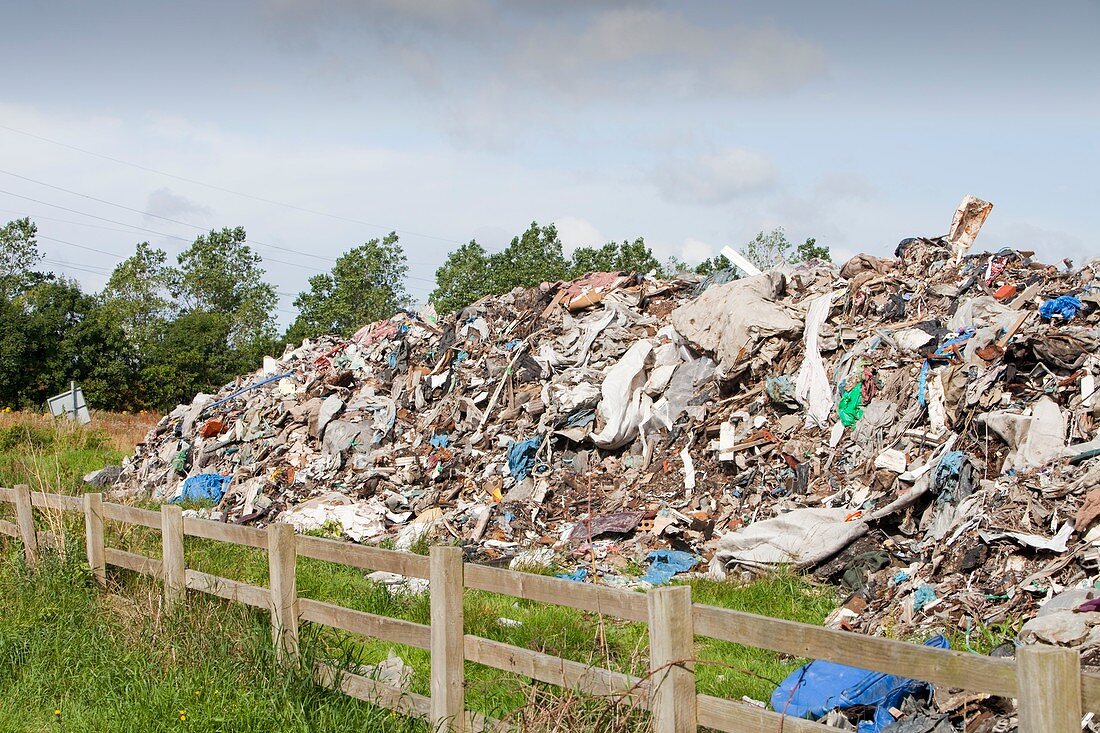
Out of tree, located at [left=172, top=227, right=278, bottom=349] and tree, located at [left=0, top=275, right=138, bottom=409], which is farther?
tree, located at [left=172, top=227, right=278, bottom=349]

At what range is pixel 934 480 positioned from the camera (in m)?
8.52

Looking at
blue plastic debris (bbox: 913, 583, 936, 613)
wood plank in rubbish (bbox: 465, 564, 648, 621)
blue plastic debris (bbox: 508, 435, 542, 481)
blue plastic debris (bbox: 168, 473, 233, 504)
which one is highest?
wood plank in rubbish (bbox: 465, 564, 648, 621)

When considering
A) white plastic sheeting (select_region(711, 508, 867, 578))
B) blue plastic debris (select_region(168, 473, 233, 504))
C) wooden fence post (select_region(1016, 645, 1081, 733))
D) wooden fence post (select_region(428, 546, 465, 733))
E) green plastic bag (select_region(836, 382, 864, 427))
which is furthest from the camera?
blue plastic debris (select_region(168, 473, 233, 504))

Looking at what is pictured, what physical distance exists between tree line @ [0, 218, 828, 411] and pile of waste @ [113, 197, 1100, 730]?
67.9 ft

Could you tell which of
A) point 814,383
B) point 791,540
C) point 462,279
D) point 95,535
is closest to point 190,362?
point 462,279

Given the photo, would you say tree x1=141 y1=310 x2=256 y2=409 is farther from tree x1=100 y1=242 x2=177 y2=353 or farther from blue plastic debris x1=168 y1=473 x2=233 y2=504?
blue plastic debris x1=168 y1=473 x2=233 y2=504

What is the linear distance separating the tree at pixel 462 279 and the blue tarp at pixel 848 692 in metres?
39.2

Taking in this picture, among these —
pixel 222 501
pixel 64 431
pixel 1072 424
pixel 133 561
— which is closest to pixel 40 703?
pixel 133 561

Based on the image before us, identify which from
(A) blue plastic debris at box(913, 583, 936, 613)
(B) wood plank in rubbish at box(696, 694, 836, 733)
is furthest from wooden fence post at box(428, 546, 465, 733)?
(A) blue plastic debris at box(913, 583, 936, 613)

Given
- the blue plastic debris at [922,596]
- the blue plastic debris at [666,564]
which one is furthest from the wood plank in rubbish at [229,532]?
the blue plastic debris at [922,596]

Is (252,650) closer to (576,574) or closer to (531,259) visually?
(576,574)

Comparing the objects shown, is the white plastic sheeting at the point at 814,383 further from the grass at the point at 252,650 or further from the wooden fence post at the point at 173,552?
the wooden fence post at the point at 173,552

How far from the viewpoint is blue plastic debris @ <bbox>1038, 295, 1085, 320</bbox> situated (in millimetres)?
9820

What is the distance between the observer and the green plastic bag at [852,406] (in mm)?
10188
